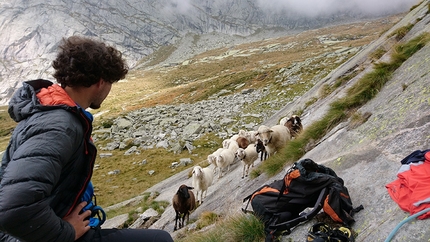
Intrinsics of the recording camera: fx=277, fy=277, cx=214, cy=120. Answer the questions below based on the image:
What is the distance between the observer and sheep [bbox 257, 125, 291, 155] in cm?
998

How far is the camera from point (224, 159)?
45.1ft

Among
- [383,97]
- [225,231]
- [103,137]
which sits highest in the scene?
[383,97]

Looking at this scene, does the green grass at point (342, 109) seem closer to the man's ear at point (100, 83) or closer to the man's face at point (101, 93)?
the man's face at point (101, 93)

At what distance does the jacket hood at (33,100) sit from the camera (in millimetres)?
2262

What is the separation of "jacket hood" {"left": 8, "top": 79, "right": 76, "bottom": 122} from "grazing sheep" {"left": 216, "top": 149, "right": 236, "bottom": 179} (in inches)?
446

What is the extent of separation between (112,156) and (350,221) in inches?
1148

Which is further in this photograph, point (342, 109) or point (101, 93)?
point (342, 109)

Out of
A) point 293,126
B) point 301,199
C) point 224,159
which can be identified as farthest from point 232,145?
point 301,199

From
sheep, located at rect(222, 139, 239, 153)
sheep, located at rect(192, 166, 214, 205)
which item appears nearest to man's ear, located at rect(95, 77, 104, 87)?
sheep, located at rect(192, 166, 214, 205)

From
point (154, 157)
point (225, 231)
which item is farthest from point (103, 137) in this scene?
point (225, 231)

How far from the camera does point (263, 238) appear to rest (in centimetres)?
439

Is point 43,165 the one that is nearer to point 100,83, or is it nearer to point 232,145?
point 100,83

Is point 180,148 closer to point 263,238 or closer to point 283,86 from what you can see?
point 283,86

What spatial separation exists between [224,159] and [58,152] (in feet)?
39.0
